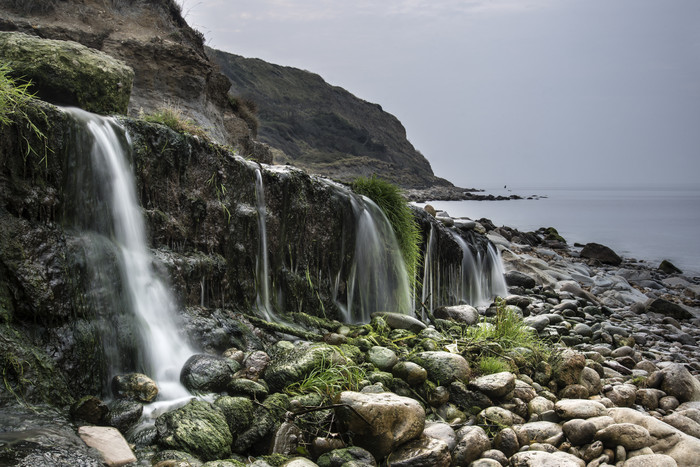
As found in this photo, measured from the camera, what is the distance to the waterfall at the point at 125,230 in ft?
16.6

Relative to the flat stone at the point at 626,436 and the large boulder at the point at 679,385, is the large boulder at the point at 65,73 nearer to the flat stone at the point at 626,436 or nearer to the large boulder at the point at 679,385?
the flat stone at the point at 626,436

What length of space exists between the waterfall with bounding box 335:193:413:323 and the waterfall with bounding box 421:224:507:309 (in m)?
1.23

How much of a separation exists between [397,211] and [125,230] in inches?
209

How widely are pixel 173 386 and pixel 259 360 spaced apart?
904 mm

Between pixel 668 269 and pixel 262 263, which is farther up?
pixel 262 263

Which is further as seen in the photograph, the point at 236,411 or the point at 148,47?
the point at 148,47

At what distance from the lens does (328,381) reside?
464cm

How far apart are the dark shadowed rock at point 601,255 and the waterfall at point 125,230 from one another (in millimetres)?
23446

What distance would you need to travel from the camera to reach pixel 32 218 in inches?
180

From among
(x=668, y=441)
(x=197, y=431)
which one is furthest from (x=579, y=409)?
(x=197, y=431)

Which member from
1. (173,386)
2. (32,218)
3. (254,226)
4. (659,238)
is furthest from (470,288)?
(659,238)

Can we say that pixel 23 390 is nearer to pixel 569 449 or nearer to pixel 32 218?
pixel 32 218

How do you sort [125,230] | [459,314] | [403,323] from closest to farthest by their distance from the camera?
[125,230], [403,323], [459,314]

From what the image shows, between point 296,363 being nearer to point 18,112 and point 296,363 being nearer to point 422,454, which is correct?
point 422,454
